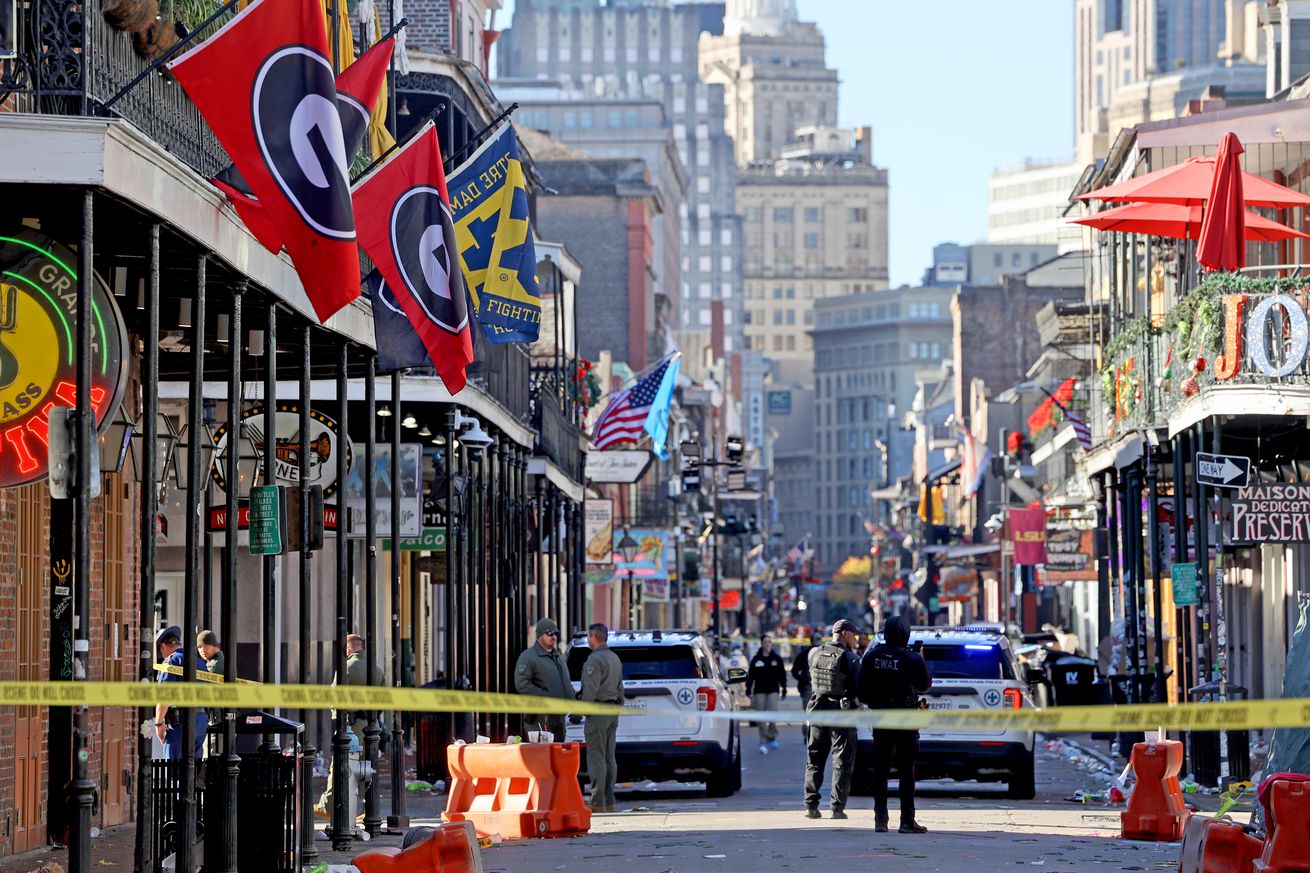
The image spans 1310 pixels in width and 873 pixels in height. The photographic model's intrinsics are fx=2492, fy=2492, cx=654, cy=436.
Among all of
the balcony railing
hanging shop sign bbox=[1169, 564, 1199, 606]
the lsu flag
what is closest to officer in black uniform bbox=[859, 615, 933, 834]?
the lsu flag

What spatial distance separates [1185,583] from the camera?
2558cm

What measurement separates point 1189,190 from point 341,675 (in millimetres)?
11121

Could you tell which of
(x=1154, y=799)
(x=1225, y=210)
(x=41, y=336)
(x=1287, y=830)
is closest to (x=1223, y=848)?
(x=1287, y=830)

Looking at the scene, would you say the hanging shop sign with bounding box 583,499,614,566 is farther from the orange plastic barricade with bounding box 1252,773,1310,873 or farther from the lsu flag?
the orange plastic barricade with bounding box 1252,773,1310,873

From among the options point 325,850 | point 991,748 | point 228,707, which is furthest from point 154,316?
point 991,748

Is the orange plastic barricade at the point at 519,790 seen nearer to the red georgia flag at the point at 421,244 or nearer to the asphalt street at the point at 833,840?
the asphalt street at the point at 833,840

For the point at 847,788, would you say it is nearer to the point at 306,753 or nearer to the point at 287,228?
the point at 306,753

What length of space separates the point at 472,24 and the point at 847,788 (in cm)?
2455

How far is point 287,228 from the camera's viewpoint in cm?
1327

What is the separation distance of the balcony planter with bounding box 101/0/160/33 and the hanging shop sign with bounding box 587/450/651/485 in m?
33.7

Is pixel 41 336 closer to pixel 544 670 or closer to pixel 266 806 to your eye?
pixel 266 806

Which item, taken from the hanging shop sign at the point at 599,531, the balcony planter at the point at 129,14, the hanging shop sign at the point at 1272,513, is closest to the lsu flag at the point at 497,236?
the hanging shop sign at the point at 1272,513

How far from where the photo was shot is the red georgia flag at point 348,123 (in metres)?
13.7

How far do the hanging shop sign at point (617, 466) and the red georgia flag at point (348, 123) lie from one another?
30.6 meters
